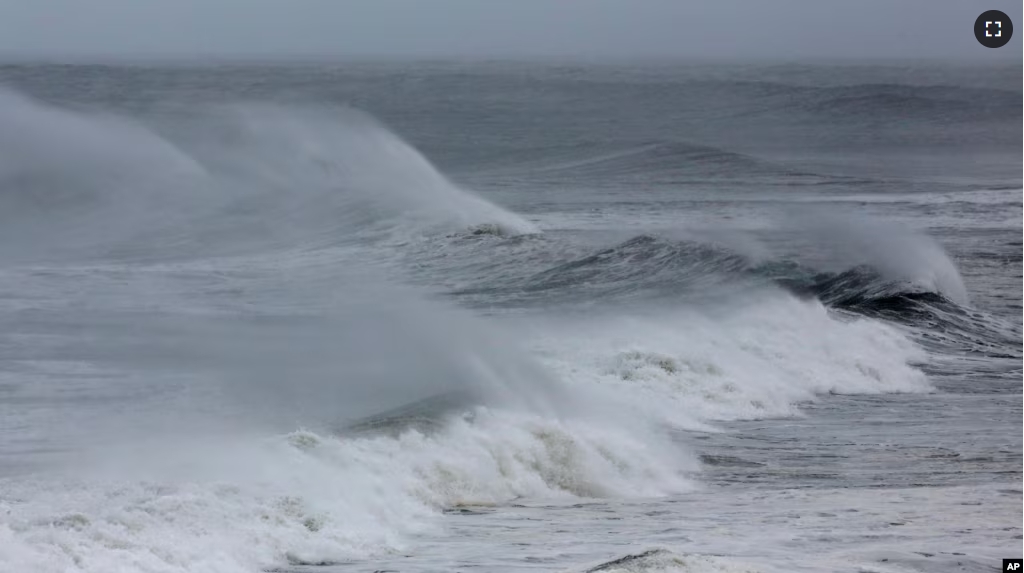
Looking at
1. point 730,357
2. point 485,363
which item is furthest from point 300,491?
point 730,357

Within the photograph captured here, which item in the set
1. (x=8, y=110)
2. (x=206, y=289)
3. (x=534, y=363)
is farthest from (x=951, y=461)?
(x=8, y=110)

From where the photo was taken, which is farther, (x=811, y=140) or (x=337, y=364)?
(x=811, y=140)

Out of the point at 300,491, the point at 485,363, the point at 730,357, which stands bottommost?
the point at 730,357

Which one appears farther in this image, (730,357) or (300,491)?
(730,357)

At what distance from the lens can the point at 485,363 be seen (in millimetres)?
11438

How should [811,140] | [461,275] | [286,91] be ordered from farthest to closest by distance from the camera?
[286,91] < [811,140] < [461,275]

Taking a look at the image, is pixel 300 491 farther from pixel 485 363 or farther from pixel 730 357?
pixel 730 357

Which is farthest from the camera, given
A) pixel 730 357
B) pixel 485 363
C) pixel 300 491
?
pixel 730 357

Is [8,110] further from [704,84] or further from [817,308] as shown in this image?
[704,84]

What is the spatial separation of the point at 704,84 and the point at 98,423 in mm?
64174

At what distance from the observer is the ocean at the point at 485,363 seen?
24.2 feet

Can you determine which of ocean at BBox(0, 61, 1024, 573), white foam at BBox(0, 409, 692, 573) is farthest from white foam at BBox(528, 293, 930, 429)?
white foam at BBox(0, 409, 692, 573)

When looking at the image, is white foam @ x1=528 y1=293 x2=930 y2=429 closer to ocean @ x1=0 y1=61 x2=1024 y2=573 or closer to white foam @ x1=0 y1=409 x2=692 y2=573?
ocean @ x1=0 y1=61 x2=1024 y2=573

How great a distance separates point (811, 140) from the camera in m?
43.7
